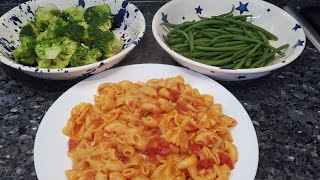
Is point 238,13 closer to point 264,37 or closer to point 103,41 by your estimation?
point 264,37

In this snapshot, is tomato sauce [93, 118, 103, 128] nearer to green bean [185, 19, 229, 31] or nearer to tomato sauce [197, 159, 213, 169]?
tomato sauce [197, 159, 213, 169]

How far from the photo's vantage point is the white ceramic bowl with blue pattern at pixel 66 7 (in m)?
1.32

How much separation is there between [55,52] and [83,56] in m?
0.11

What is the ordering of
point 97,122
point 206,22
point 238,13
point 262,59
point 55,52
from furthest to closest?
point 238,13
point 206,22
point 262,59
point 55,52
point 97,122

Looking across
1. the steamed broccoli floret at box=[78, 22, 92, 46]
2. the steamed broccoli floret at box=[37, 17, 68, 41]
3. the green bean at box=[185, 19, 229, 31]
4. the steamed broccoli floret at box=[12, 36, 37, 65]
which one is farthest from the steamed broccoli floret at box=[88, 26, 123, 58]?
the green bean at box=[185, 19, 229, 31]

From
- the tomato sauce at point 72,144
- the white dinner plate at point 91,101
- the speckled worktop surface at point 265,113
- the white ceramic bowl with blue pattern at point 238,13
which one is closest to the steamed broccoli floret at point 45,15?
the speckled worktop surface at point 265,113

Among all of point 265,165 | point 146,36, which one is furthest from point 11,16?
point 265,165

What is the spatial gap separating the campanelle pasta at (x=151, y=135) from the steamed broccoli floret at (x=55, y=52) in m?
0.21

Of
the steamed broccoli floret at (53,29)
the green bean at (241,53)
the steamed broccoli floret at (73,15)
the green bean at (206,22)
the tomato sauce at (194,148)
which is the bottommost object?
the tomato sauce at (194,148)

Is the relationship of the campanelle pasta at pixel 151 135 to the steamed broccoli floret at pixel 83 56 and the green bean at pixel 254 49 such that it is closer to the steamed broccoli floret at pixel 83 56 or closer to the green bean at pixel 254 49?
the steamed broccoli floret at pixel 83 56

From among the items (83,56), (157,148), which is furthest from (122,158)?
(83,56)

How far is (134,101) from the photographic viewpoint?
4.16 feet

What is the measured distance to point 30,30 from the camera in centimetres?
147

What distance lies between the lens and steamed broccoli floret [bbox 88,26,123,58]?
4.64 ft
